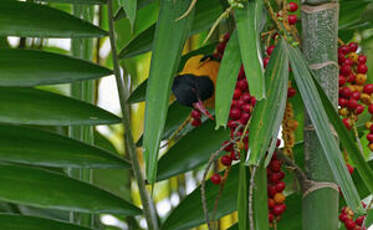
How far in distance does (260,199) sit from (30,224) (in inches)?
11.3

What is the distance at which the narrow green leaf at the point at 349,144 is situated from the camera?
45 centimetres

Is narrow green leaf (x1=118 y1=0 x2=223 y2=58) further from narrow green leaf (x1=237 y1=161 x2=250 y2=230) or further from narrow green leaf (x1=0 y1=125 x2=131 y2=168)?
narrow green leaf (x1=237 y1=161 x2=250 y2=230)

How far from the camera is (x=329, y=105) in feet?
1.52

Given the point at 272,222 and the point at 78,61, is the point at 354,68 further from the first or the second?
the point at 78,61

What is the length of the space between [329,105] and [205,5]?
0.90 feet

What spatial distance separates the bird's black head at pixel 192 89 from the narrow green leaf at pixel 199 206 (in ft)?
0.49

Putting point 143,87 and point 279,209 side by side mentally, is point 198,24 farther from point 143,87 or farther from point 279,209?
point 279,209

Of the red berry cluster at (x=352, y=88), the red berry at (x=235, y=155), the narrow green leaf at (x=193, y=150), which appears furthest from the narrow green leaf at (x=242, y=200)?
the narrow green leaf at (x=193, y=150)

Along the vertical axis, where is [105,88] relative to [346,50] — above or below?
above

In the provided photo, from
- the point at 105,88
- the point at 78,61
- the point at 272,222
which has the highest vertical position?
the point at 105,88

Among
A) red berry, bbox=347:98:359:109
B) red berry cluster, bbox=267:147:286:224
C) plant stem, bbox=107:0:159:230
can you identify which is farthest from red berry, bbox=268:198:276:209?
plant stem, bbox=107:0:159:230

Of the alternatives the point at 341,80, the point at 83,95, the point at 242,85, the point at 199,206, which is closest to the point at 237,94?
the point at 242,85

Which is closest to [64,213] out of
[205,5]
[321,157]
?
[205,5]

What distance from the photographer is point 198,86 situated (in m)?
0.52
